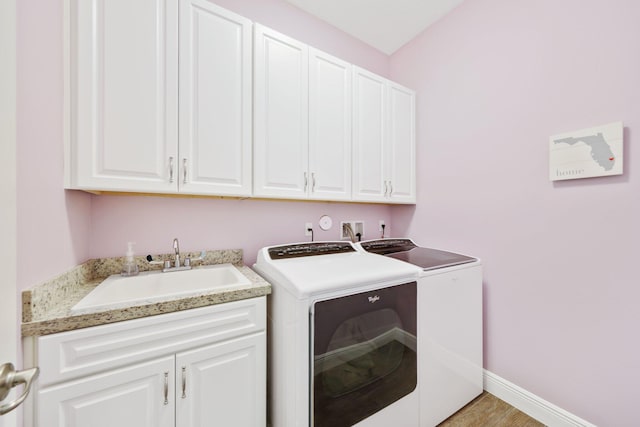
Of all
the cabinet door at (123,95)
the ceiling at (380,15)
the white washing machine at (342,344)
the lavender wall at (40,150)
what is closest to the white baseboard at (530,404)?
the white washing machine at (342,344)

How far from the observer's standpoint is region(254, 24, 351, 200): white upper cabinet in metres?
1.49

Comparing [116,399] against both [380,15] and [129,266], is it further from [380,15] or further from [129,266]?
[380,15]

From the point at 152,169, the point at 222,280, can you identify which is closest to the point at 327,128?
the point at 152,169

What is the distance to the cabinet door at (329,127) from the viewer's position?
1682 millimetres

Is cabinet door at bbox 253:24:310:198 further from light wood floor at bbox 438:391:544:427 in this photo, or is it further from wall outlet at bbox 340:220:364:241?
light wood floor at bbox 438:391:544:427

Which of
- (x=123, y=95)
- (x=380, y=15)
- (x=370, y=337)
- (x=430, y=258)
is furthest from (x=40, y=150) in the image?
(x=380, y=15)

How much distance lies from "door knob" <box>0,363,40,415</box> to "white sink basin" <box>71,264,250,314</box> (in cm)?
48

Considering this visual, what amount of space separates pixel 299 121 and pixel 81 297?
143 centimetres

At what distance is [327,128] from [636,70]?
1.57 meters

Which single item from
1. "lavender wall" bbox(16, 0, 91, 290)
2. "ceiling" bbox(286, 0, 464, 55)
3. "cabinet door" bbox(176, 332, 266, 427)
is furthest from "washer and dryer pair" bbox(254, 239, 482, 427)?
"ceiling" bbox(286, 0, 464, 55)

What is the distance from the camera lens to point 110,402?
90cm

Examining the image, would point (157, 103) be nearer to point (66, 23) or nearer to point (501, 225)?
point (66, 23)

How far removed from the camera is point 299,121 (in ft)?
5.31

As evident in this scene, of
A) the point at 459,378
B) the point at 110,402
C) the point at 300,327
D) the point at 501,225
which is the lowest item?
the point at 459,378
